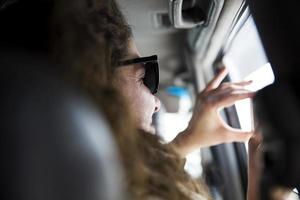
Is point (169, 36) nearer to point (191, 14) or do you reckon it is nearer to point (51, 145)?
point (191, 14)

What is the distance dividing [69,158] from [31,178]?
7 cm

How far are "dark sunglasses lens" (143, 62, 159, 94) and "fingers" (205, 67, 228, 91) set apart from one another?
393mm

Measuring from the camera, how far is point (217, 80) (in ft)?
5.26

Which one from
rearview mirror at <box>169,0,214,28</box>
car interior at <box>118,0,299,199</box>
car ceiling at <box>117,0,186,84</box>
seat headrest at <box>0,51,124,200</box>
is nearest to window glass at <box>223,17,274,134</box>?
car interior at <box>118,0,299,199</box>

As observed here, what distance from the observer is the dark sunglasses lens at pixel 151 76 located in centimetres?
120

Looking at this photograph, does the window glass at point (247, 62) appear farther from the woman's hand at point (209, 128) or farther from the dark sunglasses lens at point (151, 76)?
the dark sunglasses lens at point (151, 76)

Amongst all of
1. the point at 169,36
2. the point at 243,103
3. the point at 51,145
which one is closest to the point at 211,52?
the point at 169,36

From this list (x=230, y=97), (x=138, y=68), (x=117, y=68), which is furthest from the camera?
(x=230, y=97)

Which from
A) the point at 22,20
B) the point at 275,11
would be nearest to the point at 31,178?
the point at 22,20

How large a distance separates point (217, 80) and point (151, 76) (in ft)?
1.58

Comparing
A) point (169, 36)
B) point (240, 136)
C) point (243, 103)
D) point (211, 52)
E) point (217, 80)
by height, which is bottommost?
point (240, 136)

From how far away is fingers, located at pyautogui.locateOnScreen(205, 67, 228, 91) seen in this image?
1564 millimetres

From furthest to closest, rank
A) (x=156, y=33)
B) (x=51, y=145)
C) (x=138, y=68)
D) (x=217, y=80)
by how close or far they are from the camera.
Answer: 1. (x=156, y=33)
2. (x=217, y=80)
3. (x=138, y=68)
4. (x=51, y=145)

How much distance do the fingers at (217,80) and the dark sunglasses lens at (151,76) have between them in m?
0.39
